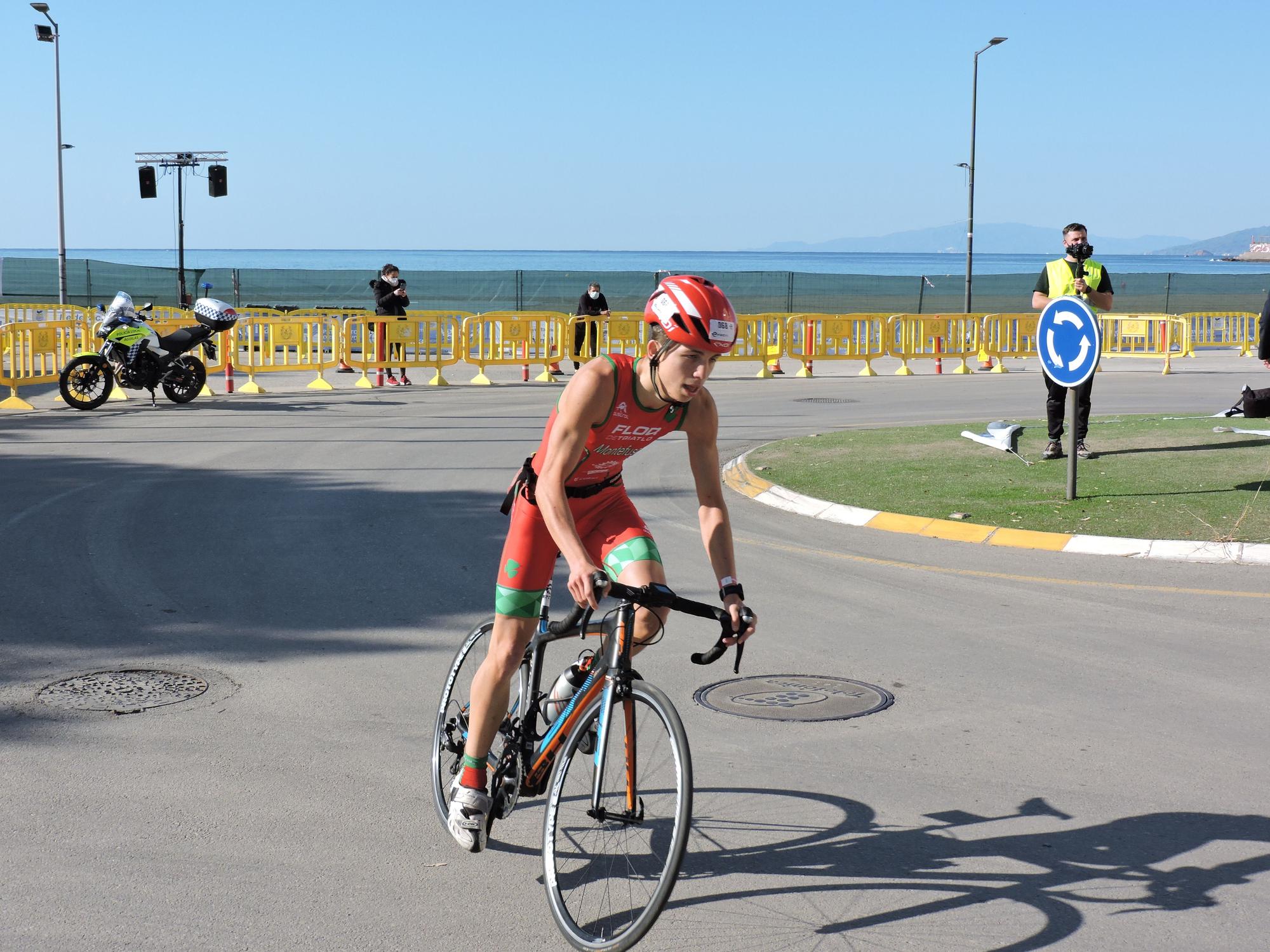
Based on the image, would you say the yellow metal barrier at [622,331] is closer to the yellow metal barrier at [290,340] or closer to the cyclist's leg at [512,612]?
the yellow metal barrier at [290,340]

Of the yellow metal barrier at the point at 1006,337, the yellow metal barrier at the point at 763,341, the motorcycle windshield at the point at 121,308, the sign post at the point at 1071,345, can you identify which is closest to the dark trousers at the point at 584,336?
the yellow metal barrier at the point at 763,341

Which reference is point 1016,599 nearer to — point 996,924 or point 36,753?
point 996,924

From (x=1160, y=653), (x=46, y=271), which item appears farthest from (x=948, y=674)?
(x=46, y=271)

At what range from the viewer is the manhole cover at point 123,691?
6.08 m

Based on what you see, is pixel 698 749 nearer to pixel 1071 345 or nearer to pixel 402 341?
pixel 1071 345

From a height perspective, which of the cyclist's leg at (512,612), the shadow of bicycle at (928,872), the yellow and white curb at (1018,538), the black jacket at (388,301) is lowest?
the shadow of bicycle at (928,872)

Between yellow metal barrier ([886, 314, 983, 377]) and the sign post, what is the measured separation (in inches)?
672

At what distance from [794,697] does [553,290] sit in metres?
59.3

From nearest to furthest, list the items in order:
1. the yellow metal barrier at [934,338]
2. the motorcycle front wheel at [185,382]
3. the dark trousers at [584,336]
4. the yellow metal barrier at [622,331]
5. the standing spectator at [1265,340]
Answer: the standing spectator at [1265,340] → the motorcycle front wheel at [185,382] → the dark trousers at [584,336] → the yellow metal barrier at [622,331] → the yellow metal barrier at [934,338]

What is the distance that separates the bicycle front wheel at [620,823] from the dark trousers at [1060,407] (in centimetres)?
938

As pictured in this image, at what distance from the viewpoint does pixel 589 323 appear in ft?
91.2

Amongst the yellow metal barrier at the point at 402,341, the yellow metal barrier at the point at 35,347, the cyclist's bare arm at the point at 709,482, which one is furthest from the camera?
the yellow metal barrier at the point at 402,341

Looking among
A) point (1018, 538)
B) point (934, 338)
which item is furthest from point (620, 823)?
point (934, 338)

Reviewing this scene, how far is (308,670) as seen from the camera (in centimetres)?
665
